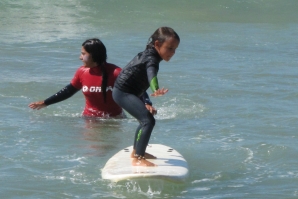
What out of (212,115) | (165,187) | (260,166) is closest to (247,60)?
(212,115)

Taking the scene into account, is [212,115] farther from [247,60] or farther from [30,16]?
[30,16]

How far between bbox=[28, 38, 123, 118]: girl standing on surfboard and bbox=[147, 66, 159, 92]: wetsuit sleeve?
213 cm

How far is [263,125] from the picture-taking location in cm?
831

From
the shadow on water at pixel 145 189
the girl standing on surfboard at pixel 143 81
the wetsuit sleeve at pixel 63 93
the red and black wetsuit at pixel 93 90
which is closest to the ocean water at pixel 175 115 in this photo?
the shadow on water at pixel 145 189

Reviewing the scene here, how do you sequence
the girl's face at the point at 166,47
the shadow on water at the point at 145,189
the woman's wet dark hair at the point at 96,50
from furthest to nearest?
1. the woman's wet dark hair at the point at 96,50
2. the girl's face at the point at 166,47
3. the shadow on water at the point at 145,189

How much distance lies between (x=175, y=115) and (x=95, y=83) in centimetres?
136

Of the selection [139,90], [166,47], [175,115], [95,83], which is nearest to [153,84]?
[166,47]

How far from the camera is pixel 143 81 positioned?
6164 millimetres

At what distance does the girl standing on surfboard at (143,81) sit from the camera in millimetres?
6016

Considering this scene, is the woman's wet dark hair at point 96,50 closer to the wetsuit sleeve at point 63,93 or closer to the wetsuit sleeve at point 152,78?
the wetsuit sleeve at point 63,93

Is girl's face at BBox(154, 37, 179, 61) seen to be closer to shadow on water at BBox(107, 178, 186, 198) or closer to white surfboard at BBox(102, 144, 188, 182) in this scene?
white surfboard at BBox(102, 144, 188, 182)

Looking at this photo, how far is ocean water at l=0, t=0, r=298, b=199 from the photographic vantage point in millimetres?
6098

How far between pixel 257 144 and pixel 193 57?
632 cm

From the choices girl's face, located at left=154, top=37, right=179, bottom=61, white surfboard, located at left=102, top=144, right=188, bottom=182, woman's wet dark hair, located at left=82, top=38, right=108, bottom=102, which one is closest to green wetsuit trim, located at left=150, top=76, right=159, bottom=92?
girl's face, located at left=154, top=37, right=179, bottom=61
